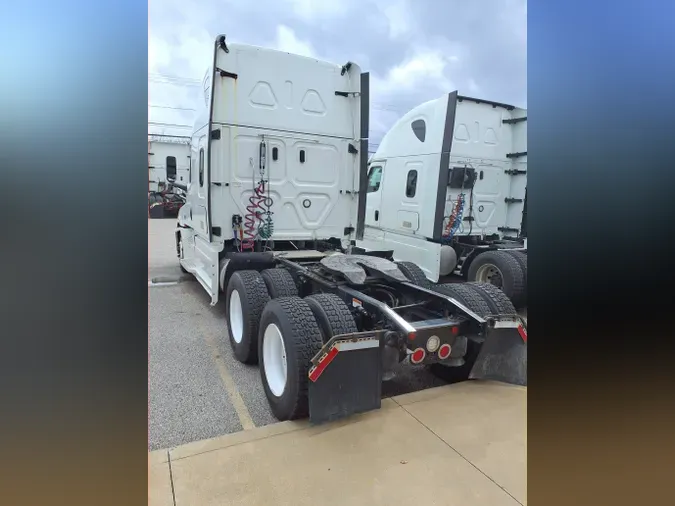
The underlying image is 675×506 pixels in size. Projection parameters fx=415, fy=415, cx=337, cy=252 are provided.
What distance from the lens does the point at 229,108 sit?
204 inches

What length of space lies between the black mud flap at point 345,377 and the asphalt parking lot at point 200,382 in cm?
64

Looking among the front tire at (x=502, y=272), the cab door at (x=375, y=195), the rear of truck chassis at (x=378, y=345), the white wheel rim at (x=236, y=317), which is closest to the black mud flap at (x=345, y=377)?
the rear of truck chassis at (x=378, y=345)

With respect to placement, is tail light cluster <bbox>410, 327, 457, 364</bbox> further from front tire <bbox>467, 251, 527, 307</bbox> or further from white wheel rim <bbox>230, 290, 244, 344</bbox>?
front tire <bbox>467, 251, 527, 307</bbox>

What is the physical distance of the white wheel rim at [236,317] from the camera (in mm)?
4691

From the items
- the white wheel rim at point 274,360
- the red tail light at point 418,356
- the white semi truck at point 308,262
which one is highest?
the white semi truck at point 308,262

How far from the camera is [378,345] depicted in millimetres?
2992

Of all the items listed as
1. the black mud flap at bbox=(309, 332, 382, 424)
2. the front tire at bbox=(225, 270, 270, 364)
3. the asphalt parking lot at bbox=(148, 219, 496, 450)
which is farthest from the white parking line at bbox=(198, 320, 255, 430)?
the black mud flap at bbox=(309, 332, 382, 424)

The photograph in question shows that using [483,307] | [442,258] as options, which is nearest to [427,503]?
[483,307]

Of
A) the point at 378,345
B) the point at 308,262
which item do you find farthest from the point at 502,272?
the point at 378,345

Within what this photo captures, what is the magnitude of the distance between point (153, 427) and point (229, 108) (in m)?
3.74

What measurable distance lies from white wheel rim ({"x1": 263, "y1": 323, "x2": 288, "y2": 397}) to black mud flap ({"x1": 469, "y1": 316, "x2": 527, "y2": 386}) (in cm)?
168

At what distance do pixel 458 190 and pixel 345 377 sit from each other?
5.79 meters

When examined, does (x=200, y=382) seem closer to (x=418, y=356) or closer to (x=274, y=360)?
(x=274, y=360)

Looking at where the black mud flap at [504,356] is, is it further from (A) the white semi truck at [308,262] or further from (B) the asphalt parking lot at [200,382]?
(B) the asphalt parking lot at [200,382]
